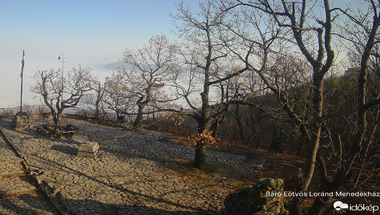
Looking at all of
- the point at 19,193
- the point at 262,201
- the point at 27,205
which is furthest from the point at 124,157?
the point at 262,201

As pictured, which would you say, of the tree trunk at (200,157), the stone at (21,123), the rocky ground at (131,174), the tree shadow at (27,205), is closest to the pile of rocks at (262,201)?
the rocky ground at (131,174)

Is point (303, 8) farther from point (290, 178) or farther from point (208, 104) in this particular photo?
point (290, 178)

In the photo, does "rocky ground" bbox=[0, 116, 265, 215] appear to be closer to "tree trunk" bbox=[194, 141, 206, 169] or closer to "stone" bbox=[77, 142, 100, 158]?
"stone" bbox=[77, 142, 100, 158]

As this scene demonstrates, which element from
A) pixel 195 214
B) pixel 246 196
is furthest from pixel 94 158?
pixel 246 196

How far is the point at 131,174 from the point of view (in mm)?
11484

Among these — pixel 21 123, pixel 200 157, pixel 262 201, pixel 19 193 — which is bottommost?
pixel 19 193

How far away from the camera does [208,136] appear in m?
10.9

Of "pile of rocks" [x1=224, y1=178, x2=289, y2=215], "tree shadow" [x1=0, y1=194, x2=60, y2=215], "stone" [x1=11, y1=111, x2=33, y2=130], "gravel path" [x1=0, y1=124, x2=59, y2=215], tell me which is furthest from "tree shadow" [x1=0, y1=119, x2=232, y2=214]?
"pile of rocks" [x1=224, y1=178, x2=289, y2=215]

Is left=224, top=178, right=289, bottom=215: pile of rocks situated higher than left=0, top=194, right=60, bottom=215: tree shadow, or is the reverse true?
left=224, top=178, right=289, bottom=215: pile of rocks

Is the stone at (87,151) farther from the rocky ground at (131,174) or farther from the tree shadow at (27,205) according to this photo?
the tree shadow at (27,205)

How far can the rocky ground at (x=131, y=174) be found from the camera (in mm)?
8836

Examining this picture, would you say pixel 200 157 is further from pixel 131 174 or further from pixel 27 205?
pixel 27 205

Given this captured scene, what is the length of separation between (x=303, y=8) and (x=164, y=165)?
28.5 feet

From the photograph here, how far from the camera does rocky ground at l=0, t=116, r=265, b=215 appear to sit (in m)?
8.84
